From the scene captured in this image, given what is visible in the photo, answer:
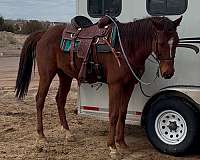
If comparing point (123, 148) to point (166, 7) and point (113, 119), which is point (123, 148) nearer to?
point (113, 119)

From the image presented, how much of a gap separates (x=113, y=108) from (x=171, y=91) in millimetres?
866

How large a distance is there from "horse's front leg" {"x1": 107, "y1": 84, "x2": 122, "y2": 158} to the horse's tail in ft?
6.81

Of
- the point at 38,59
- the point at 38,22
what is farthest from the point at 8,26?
the point at 38,59

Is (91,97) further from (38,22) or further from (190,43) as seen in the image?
(38,22)

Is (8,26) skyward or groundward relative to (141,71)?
groundward

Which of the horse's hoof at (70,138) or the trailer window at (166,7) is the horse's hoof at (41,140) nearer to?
the horse's hoof at (70,138)

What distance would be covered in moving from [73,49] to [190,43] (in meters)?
1.73

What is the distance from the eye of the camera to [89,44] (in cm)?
713

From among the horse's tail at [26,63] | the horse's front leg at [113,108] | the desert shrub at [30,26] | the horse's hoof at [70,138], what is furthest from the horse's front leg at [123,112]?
the desert shrub at [30,26]

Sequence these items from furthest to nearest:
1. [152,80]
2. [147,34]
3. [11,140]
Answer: [11,140], [152,80], [147,34]

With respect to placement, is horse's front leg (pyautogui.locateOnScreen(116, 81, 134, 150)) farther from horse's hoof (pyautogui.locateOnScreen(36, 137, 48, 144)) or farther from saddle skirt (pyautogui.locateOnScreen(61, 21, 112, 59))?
horse's hoof (pyautogui.locateOnScreen(36, 137, 48, 144))

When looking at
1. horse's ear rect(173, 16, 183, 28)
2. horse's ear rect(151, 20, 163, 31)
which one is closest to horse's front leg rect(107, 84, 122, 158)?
horse's ear rect(151, 20, 163, 31)

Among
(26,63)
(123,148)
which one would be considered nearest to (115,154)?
(123,148)

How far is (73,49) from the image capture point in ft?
24.3
